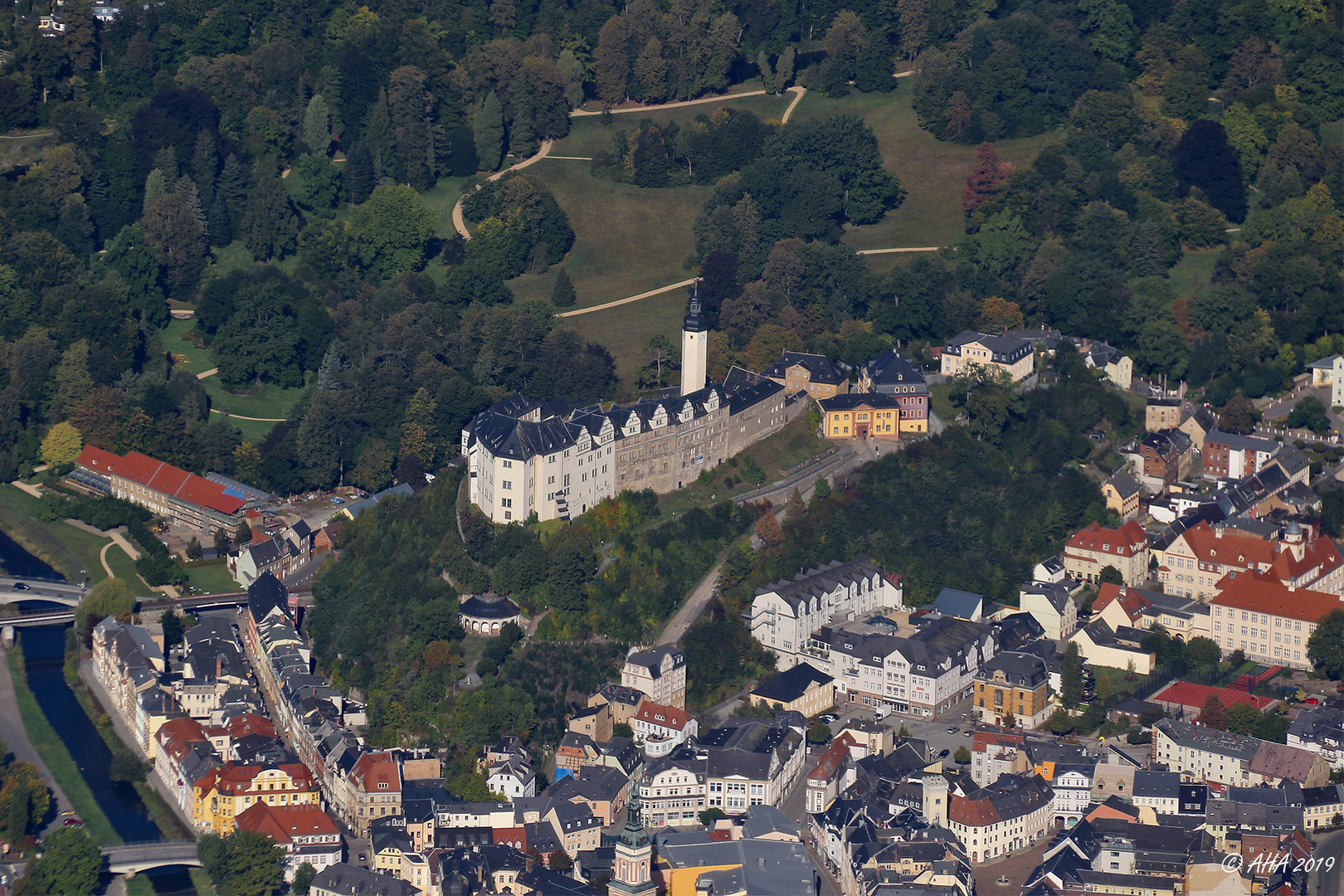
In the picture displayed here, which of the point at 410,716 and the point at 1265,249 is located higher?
the point at 1265,249

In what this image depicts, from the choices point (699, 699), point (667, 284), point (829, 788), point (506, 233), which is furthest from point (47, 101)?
point (829, 788)

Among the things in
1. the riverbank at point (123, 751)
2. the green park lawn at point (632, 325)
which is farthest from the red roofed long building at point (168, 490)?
the green park lawn at point (632, 325)

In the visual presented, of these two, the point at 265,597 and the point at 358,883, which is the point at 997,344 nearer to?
the point at 265,597

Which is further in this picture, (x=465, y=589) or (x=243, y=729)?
(x=465, y=589)

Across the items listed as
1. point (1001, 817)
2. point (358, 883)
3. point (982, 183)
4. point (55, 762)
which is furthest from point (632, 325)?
point (358, 883)

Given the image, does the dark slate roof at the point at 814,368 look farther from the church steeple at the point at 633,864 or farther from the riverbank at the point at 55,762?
the riverbank at the point at 55,762

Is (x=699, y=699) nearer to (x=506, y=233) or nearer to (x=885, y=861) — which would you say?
(x=885, y=861)

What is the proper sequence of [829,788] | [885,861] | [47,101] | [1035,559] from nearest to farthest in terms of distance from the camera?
[885,861]
[829,788]
[1035,559]
[47,101]
